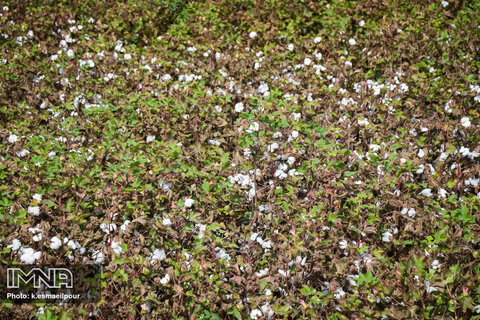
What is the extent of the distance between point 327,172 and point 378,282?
1.02 m

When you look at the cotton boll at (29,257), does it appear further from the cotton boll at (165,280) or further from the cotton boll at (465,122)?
the cotton boll at (465,122)

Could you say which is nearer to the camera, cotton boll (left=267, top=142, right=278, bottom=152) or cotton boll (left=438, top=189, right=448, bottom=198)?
cotton boll (left=438, top=189, right=448, bottom=198)

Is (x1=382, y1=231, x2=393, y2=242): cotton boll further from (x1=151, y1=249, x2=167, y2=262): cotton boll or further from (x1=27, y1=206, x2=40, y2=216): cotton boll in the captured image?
(x1=27, y1=206, x2=40, y2=216): cotton boll

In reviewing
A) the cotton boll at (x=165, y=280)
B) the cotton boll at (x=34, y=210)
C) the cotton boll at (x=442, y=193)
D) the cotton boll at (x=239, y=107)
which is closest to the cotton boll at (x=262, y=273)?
the cotton boll at (x=165, y=280)

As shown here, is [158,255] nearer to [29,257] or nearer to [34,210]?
[29,257]

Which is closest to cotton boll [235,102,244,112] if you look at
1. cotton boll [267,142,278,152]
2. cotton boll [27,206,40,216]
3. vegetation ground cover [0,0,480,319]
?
vegetation ground cover [0,0,480,319]

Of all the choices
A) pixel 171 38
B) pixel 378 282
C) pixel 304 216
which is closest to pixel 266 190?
pixel 304 216

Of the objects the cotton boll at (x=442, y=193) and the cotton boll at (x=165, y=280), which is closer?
the cotton boll at (x=165, y=280)

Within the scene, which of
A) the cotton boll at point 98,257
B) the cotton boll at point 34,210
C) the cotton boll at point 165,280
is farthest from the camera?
the cotton boll at point 34,210

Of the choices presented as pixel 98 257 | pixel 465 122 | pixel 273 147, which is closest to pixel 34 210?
pixel 98 257

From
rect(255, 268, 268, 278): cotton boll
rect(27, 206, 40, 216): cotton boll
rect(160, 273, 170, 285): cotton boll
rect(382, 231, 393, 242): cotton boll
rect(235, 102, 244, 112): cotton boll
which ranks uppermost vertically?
rect(235, 102, 244, 112): cotton boll

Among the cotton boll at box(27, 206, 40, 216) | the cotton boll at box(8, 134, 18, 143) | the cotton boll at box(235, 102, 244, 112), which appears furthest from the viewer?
the cotton boll at box(235, 102, 244, 112)

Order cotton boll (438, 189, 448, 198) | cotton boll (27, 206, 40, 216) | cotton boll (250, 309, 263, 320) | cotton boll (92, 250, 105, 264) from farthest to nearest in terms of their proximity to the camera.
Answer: cotton boll (438, 189, 448, 198), cotton boll (27, 206, 40, 216), cotton boll (92, 250, 105, 264), cotton boll (250, 309, 263, 320)

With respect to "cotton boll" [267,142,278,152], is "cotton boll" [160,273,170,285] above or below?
below
